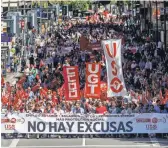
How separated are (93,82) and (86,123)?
1.34 m

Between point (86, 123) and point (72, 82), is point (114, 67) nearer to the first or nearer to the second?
point (72, 82)

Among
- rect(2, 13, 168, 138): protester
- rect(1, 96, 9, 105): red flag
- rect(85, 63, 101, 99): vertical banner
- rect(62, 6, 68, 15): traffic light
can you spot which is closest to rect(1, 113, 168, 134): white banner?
rect(2, 13, 168, 138): protester

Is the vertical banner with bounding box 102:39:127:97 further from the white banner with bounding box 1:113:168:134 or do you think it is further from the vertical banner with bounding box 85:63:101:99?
the white banner with bounding box 1:113:168:134

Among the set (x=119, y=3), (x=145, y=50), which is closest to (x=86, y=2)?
(x=119, y=3)

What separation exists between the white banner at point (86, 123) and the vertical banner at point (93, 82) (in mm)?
760

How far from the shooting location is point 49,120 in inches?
934

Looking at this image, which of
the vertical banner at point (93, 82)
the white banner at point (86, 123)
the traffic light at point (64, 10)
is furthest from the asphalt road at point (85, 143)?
the traffic light at point (64, 10)

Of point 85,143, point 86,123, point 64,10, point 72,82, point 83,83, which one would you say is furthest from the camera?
point 64,10

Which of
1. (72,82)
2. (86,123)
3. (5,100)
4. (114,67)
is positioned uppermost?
(114,67)

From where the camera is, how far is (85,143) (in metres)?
23.2

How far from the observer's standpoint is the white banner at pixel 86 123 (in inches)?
931

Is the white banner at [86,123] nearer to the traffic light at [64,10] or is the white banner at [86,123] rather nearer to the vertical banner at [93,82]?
the vertical banner at [93,82]

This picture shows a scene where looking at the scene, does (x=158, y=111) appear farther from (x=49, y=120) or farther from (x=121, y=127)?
(x=49, y=120)

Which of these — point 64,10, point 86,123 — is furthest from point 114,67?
point 64,10
